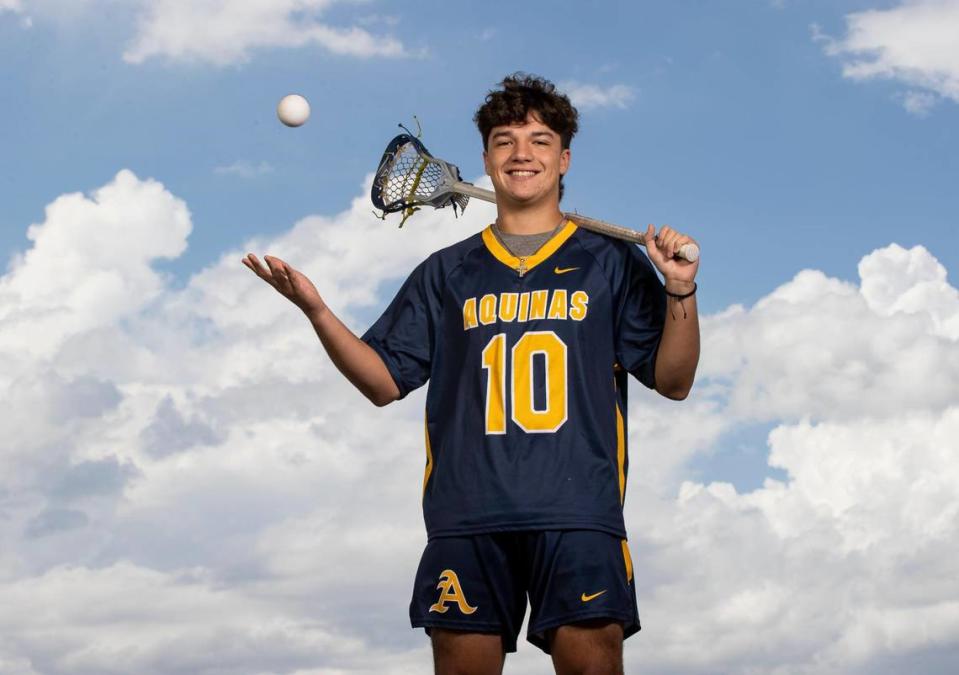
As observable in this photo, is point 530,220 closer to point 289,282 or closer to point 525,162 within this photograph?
point 525,162

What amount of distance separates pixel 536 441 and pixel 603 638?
2.80 ft

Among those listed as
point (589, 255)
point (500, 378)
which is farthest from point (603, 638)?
point (589, 255)

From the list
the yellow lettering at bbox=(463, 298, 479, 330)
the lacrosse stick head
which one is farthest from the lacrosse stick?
the yellow lettering at bbox=(463, 298, 479, 330)

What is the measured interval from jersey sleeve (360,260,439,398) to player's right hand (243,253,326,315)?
16.2 inches

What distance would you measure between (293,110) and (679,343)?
99.9 inches

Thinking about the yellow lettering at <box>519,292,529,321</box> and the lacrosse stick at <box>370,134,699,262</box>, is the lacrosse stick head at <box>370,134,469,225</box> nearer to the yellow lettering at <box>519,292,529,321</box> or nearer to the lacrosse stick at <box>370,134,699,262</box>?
the lacrosse stick at <box>370,134,699,262</box>

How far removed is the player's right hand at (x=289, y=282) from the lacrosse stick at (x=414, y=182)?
1252mm

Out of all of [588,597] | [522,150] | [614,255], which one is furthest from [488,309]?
[588,597]

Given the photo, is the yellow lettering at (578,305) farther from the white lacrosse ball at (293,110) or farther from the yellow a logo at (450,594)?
the white lacrosse ball at (293,110)

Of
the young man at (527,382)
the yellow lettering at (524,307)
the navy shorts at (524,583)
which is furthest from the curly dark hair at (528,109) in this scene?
the navy shorts at (524,583)

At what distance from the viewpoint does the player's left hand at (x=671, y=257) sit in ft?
18.1

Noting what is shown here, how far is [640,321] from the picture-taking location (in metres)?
5.76

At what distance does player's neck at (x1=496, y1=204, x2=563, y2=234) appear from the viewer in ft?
19.6

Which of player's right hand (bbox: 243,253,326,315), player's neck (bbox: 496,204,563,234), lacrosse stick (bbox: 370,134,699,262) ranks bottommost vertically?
player's right hand (bbox: 243,253,326,315)
